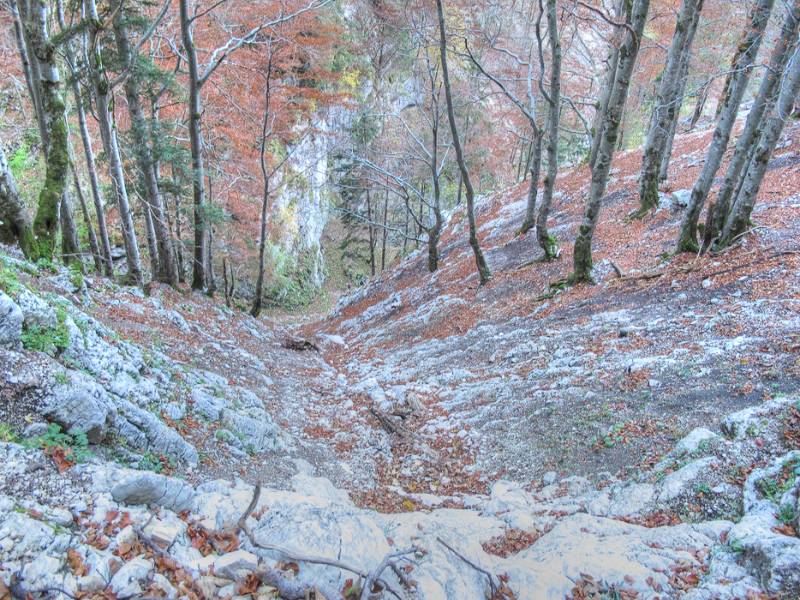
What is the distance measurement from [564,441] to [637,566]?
2294 millimetres

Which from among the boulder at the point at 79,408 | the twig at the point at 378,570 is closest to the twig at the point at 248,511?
the twig at the point at 378,570

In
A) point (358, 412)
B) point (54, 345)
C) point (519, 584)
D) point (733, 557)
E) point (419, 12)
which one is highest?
point (419, 12)

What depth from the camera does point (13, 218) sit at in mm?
7211

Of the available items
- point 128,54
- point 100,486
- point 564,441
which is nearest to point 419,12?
point 128,54

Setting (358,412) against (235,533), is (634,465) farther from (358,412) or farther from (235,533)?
(358,412)

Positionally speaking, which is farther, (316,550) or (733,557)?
(316,550)

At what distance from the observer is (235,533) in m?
3.59

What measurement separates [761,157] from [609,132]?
2.60 m

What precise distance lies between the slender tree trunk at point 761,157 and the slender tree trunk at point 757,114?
14cm

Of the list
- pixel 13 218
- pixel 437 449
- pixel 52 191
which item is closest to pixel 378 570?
pixel 437 449

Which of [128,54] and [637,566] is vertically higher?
[128,54]

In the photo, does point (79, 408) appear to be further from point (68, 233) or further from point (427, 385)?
point (68, 233)

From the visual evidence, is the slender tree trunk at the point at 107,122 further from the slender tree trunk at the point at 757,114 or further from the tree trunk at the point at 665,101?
the tree trunk at the point at 665,101

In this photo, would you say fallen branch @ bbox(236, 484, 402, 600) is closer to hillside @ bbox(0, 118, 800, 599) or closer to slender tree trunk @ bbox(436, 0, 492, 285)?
hillside @ bbox(0, 118, 800, 599)
